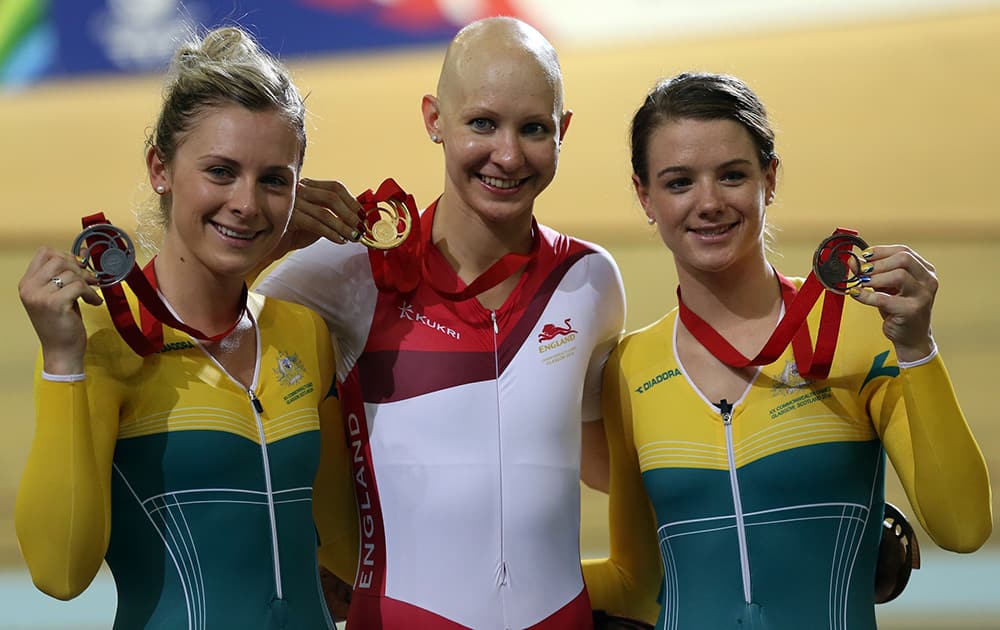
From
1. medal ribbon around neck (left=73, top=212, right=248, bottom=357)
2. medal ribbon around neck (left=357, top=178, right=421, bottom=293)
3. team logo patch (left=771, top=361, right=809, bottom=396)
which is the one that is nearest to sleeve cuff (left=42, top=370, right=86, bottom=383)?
medal ribbon around neck (left=73, top=212, right=248, bottom=357)

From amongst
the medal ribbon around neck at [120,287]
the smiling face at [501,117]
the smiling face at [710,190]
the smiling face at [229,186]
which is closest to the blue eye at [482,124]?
the smiling face at [501,117]

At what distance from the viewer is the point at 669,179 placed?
234 cm

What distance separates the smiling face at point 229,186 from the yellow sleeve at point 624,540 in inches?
31.4

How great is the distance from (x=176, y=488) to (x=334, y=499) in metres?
0.53

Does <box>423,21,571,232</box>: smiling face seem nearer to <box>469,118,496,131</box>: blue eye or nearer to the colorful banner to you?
<box>469,118,496,131</box>: blue eye

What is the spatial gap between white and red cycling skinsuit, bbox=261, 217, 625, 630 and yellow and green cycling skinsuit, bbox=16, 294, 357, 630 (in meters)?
0.22

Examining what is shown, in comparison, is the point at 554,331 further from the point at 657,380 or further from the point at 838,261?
the point at 838,261

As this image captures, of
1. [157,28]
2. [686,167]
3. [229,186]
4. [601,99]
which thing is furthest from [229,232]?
[601,99]

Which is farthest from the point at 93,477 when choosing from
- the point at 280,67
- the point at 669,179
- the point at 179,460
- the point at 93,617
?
the point at 93,617

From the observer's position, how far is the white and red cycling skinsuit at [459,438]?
7.80 feet

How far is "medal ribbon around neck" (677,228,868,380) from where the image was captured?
214 centimetres

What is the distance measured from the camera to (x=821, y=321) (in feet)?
7.33

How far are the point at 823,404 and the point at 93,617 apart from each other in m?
3.00

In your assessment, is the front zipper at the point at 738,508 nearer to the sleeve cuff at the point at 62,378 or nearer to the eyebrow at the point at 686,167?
the eyebrow at the point at 686,167
